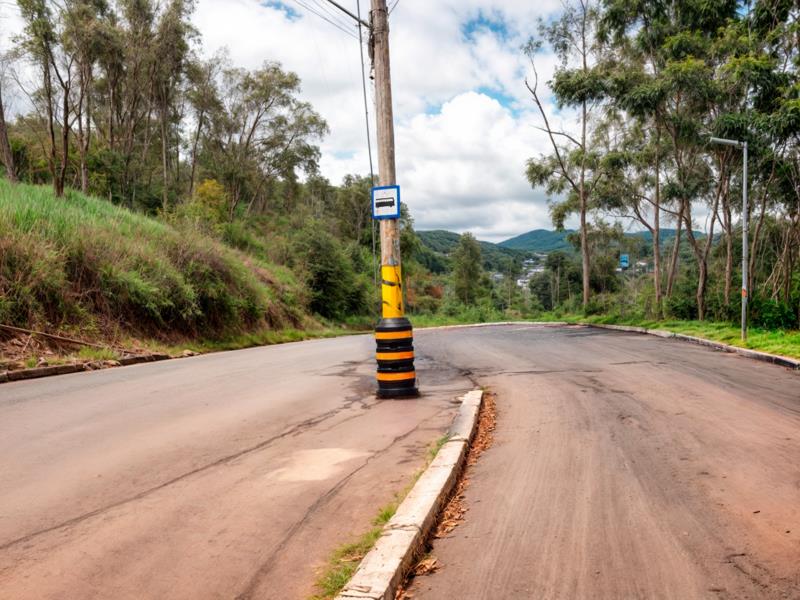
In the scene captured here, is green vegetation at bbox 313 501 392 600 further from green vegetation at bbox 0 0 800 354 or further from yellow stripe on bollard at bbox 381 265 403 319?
green vegetation at bbox 0 0 800 354

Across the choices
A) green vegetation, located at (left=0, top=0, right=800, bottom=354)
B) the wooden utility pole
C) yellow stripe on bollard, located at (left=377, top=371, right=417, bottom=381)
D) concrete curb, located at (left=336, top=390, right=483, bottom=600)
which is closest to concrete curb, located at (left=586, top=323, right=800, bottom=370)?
green vegetation, located at (left=0, top=0, right=800, bottom=354)

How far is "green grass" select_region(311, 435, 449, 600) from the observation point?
3078 mm

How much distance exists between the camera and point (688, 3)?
87.7 ft

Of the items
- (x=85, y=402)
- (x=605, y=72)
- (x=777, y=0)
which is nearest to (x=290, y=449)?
(x=85, y=402)

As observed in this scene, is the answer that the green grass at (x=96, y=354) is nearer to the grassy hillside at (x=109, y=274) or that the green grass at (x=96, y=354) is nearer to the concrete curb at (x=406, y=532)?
the grassy hillside at (x=109, y=274)

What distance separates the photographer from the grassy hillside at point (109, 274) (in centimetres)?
1424

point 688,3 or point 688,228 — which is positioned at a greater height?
point 688,3

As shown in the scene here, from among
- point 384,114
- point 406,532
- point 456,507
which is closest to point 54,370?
point 384,114

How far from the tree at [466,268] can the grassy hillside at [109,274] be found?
6276 centimetres

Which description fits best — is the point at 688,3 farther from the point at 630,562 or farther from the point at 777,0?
the point at 630,562

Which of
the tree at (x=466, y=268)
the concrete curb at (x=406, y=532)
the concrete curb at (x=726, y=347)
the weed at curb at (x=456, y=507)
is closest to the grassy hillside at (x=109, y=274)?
the weed at curb at (x=456, y=507)

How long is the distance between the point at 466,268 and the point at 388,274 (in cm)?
7982

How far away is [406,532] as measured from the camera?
3.57 m

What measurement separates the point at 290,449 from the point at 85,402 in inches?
159
